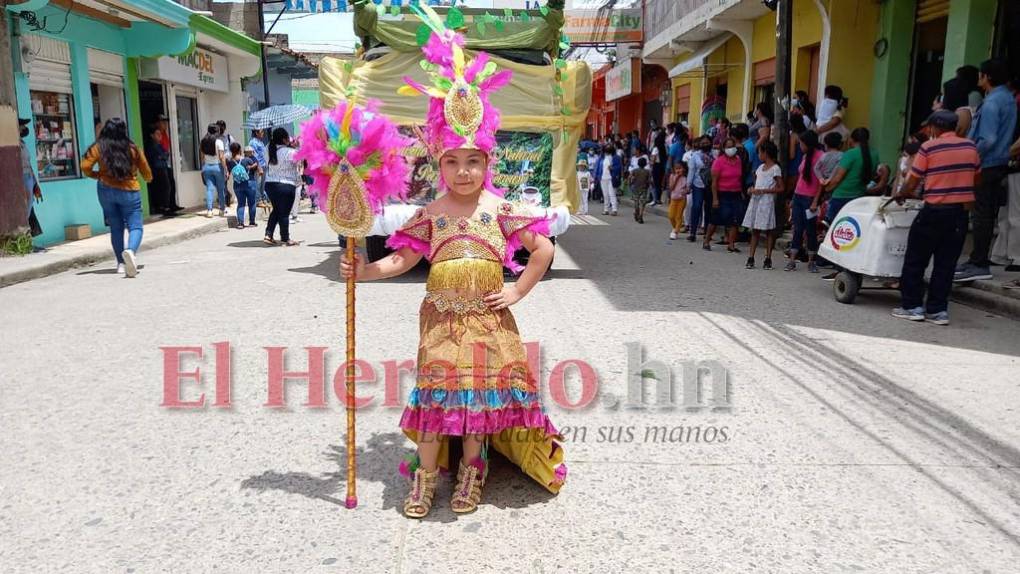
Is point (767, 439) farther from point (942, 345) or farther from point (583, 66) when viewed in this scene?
point (583, 66)

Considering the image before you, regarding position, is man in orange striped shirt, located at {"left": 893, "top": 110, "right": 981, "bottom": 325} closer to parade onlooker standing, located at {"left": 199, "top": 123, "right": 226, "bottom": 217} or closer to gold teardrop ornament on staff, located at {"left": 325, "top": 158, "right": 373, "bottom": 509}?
gold teardrop ornament on staff, located at {"left": 325, "top": 158, "right": 373, "bottom": 509}

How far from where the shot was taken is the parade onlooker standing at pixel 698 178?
11.4m

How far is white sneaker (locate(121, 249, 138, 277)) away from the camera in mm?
8391

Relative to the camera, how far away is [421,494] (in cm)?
302

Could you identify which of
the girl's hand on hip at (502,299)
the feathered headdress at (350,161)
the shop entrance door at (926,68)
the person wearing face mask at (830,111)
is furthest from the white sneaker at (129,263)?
the shop entrance door at (926,68)

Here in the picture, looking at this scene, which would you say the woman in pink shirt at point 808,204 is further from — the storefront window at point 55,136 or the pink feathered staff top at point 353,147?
the storefront window at point 55,136

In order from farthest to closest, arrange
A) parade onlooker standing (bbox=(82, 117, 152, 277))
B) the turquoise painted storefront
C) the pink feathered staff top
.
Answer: the turquoise painted storefront < parade onlooker standing (bbox=(82, 117, 152, 277)) < the pink feathered staff top

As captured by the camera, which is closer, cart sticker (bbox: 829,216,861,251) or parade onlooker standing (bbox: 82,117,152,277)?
cart sticker (bbox: 829,216,861,251)

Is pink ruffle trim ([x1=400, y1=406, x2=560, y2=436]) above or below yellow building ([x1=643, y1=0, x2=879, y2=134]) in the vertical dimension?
below

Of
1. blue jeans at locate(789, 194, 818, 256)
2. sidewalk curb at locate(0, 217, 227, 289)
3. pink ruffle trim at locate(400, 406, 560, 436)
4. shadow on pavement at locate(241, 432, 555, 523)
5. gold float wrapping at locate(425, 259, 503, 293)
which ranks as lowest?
shadow on pavement at locate(241, 432, 555, 523)

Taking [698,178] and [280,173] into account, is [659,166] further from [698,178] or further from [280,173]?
[280,173]

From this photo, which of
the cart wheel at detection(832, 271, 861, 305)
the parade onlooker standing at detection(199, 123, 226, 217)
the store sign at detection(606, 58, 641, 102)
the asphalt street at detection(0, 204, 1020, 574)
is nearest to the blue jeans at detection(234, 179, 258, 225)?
the parade onlooker standing at detection(199, 123, 226, 217)

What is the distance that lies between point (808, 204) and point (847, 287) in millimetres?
2105

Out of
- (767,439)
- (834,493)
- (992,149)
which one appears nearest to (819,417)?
(767,439)
